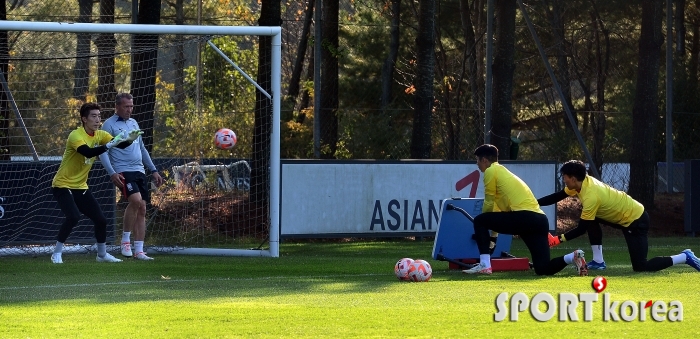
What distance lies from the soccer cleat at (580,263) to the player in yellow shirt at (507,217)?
0.35 metres

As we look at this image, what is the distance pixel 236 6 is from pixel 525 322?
3419 cm

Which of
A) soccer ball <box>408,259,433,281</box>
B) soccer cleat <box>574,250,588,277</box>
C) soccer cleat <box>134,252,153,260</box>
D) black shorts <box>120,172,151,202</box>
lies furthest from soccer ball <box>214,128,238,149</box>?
soccer cleat <box>574,250,588,277</box>

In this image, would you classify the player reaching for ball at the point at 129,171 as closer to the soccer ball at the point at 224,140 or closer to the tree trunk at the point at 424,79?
the soccer ball at the point at 224,140

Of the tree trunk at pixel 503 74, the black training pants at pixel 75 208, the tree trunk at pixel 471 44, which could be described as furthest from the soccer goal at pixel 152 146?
the tree trunk at pixel 471 44

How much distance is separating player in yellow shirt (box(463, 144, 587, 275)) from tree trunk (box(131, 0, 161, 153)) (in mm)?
6982

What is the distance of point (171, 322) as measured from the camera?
7934 millimetres

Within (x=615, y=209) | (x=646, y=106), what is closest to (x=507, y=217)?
(x=615, y=209)

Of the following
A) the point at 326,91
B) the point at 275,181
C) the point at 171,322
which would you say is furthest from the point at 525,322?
the point at 326,91

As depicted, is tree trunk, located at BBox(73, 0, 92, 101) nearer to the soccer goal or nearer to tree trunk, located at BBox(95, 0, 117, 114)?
the soccer goal

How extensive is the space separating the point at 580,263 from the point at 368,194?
22.8ft

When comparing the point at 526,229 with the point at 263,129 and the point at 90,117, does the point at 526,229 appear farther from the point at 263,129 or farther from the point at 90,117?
the point at 263,129

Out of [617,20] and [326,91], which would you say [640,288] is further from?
[617,20]

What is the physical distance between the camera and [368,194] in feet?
59.8

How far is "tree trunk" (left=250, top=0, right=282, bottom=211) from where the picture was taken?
16.6 m
